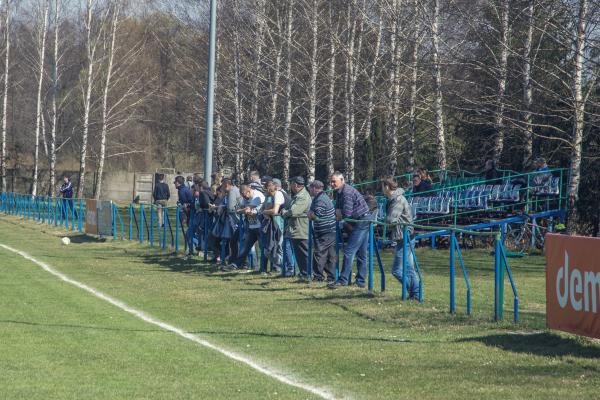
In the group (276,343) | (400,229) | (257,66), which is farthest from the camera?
(257,66)

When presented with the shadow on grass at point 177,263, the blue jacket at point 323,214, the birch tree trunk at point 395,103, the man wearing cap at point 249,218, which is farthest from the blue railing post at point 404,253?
the birch tree trunk at point 395,103

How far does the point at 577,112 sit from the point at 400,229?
9.54 meters

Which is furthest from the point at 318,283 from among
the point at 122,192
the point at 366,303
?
the point at 122,192

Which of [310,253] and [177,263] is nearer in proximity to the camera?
[310,253]

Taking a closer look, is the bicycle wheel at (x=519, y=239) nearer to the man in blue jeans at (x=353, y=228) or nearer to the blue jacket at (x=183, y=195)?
the blue jacket at (x=183, y=195)

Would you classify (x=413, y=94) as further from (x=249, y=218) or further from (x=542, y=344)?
(x=542, y=344)

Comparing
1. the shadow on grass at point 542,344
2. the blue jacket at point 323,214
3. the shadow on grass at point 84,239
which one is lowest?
the shadow on grass at point 542,344

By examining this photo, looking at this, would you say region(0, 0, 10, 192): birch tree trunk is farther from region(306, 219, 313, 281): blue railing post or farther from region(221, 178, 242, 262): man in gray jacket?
region(306, 219, 313, 281): blue railing post

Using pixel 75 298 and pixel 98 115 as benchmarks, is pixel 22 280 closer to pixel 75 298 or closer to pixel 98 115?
pixel 75 298

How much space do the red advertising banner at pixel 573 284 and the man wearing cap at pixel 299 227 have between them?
7.23 m

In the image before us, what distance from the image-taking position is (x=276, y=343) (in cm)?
1152

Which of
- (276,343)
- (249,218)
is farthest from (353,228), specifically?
(276,343)

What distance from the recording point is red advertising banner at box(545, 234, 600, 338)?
10.4 meters

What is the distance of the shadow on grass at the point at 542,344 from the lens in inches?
412
